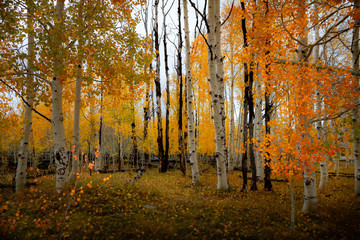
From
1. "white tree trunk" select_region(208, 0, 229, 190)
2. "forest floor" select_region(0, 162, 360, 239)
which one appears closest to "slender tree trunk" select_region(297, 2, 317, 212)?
"forest floor" select_region(0, 162, 360, 239)

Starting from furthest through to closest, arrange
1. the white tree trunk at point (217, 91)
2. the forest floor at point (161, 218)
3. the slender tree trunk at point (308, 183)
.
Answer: the white tree trunk at point (217, 91), the slender tree trunk at point (308, 183), the forest floor at point (161, 218)

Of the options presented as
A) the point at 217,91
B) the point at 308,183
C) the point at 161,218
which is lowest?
the point at 161,218

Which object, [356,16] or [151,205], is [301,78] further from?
[151,205]

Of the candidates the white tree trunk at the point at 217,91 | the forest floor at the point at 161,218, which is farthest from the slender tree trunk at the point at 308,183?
the white tree trunk at the point at 217,91

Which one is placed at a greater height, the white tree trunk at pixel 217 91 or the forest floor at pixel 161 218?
the white tree trunk at pixel 217 91

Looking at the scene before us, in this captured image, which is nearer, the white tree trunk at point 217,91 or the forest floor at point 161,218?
the forest floor at point 161,218

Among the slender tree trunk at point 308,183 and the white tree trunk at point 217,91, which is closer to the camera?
the slender tree trunk at point 308,183

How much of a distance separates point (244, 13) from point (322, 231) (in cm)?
734

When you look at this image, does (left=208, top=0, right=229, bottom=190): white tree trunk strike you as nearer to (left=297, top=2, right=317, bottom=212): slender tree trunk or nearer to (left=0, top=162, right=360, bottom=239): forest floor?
(left=0, top=162, right=360, bottom=239): forest floor

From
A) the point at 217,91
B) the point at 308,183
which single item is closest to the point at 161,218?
the point at 308,183

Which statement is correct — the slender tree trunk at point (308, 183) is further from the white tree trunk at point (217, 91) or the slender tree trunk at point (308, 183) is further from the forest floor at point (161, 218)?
the white tree trunk at point (217, 91)

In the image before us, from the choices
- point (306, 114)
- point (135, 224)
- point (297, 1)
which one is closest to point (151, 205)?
point (135, 224)

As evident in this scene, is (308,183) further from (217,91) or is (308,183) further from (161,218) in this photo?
(217,91)

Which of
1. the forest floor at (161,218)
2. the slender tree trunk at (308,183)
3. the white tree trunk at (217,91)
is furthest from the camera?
the white tree trunk at (217,91)
